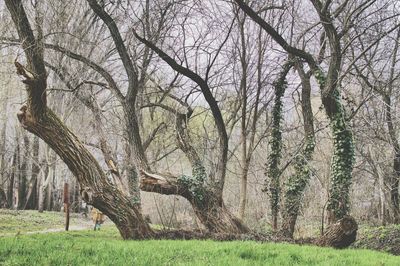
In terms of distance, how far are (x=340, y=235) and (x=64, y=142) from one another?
22.0 ft

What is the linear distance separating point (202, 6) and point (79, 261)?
821 cm

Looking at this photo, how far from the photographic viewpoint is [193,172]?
44.3 feet

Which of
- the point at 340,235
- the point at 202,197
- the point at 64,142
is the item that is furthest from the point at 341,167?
the point at 64,142

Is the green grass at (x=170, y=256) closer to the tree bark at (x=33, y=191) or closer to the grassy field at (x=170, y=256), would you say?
the grassy field at (x=170, y=256)

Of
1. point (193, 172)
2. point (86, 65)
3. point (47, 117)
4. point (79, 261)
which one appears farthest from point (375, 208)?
point (79, 261)

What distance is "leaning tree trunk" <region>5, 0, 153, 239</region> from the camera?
852cm

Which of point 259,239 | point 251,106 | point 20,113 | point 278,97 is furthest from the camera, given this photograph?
point 251,106

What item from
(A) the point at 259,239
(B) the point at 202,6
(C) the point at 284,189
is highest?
(B) the point at 202,6

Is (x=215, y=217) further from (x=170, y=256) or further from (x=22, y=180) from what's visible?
(x=22, y=180)

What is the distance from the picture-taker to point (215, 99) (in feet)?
49.1

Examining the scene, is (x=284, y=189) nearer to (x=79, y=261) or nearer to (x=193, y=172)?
(x=193, y=172)

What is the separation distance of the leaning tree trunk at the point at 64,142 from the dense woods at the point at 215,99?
27mm

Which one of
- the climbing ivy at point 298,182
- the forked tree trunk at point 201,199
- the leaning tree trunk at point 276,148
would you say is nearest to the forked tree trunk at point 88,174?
the forked tree trunk at point 201,199

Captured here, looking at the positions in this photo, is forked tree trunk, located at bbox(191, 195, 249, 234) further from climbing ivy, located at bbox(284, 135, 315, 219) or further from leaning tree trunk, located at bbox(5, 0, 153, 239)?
leaning tree trunk, located at bbox(5, 0, 153, 239)
